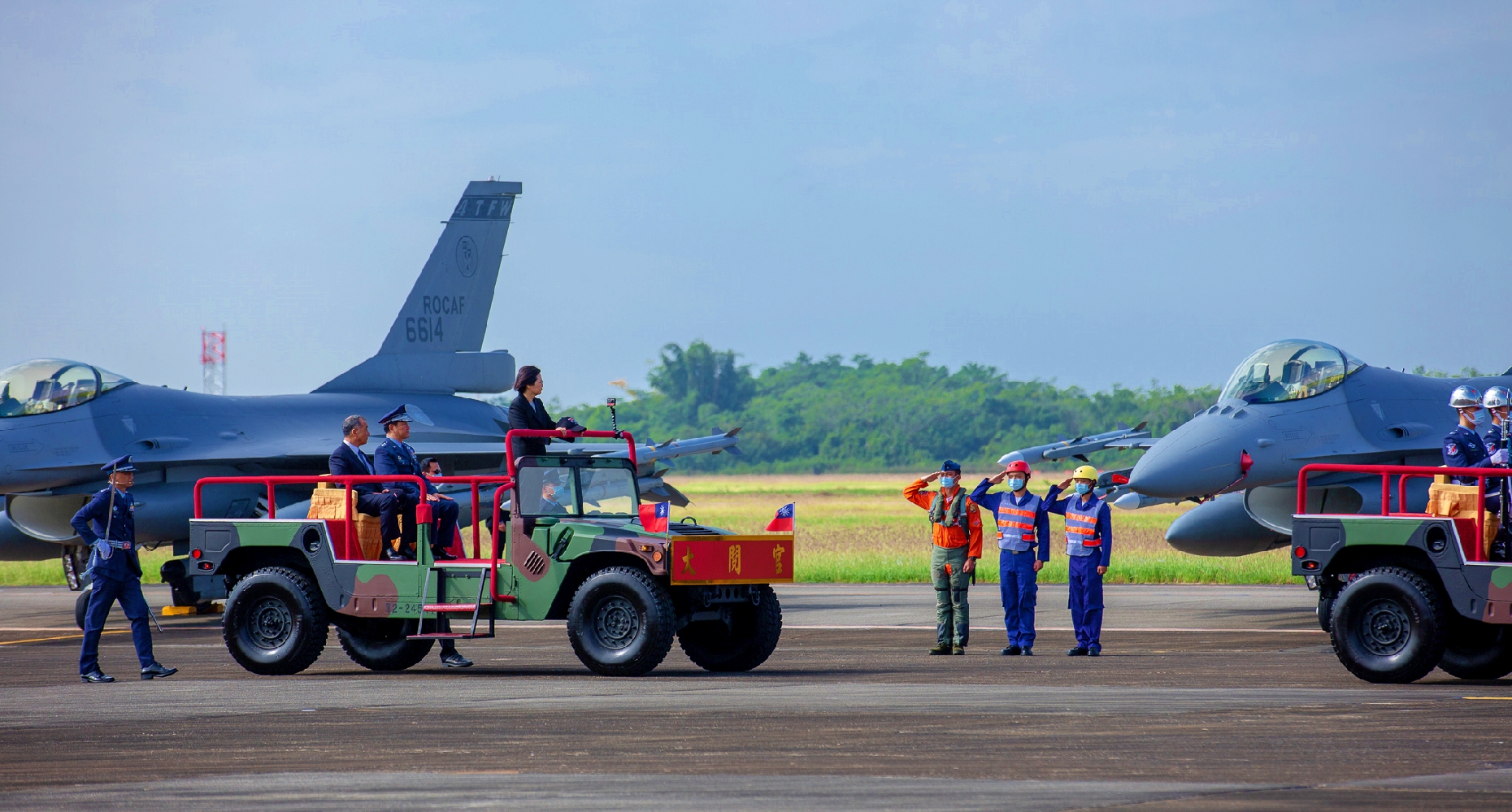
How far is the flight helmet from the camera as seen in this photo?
1255 centimetres

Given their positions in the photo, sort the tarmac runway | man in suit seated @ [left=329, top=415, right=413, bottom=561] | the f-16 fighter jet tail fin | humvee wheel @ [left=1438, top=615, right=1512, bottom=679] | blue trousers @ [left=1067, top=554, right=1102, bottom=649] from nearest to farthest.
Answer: the tarmac runway < humvee wheel @ [left=1438, top=615, right=1512, bottom=679] < man in suit seated @ [left=329, top=415, right=413, bottom=561] < blue trousers @ [left=1067, top=554, right=1102, bottom=649] < the f-16 fighter jet tail fin

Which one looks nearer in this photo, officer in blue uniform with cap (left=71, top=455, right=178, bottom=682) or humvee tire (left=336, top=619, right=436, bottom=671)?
officer in blue uniform with cap (left=71, top=455, right=178, bottom=682)

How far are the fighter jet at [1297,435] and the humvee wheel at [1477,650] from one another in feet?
17.6

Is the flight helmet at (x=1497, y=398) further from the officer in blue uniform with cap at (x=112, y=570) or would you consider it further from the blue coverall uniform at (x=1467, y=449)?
the officer in blue uniform with cap at (x=112, y=570)

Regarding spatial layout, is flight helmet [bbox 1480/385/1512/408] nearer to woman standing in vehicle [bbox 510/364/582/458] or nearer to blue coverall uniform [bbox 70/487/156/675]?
woman standing in vehicle [bbox 510/364/582/458]

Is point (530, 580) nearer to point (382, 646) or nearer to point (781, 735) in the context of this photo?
point (382, 646)

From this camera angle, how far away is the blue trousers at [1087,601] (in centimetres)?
1485

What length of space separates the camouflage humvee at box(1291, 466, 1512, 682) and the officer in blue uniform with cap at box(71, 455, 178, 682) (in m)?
9.21

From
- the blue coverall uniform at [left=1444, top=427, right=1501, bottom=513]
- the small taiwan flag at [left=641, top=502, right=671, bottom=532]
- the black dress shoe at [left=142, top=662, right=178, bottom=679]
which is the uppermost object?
the blue coverall uniform at [left=1444, top=427, right=1501, bottom=513]

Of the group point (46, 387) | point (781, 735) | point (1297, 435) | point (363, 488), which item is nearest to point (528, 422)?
point (363, 488)

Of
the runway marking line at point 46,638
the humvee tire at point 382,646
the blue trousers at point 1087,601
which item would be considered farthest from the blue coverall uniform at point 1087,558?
the runway marking line at point 46,638

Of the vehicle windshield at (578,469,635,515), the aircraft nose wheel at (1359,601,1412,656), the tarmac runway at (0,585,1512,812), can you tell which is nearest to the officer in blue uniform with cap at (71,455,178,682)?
the tarmac runway at (0,585,1512,812)

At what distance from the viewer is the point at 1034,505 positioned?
15281 millimetres

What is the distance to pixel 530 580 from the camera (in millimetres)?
12852
